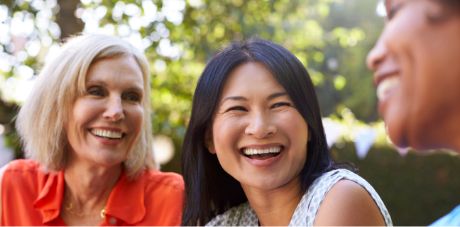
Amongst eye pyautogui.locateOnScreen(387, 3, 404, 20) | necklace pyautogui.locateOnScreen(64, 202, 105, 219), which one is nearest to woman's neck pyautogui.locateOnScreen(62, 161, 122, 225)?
necklace pyautogui.locateOnScreen(64, 202, 105, 219)

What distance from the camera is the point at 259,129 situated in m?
1.83

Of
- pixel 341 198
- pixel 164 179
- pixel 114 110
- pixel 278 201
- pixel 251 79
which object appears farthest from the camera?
pixel 164 179

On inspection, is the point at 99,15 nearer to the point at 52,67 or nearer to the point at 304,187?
the point at 52,67

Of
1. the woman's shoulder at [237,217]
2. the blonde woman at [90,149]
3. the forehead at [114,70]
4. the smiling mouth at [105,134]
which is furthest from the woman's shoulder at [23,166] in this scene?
the woman's shoulder at [237,217]

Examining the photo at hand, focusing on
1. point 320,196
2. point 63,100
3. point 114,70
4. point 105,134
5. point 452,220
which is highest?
point 114,70

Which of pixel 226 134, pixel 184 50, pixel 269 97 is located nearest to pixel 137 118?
pixel 226 134

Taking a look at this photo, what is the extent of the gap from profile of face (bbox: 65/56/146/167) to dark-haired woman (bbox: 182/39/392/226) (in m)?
0.55

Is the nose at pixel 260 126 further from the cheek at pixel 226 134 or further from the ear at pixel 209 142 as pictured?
the ear at pixel 209 142

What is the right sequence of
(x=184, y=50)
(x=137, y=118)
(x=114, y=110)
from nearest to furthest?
(x=114, y=110) → (x=137, y=118) → (x=184, y=50)

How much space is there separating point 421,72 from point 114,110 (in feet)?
6.82

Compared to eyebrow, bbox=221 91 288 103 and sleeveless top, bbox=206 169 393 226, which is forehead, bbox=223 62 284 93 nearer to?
eyebrow, bbox=221 91 288 103

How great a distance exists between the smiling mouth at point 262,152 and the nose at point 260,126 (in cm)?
4

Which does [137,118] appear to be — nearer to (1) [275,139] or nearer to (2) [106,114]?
(2) [106,114]

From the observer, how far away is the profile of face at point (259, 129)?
1.86 meters
